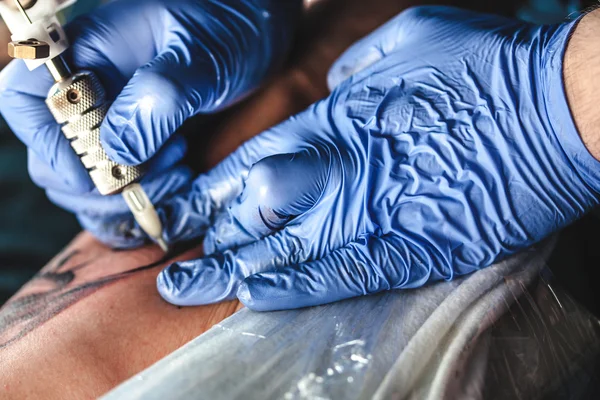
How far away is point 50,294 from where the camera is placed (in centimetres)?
106

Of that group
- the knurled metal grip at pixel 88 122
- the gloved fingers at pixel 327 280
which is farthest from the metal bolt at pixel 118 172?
the gloved fingers at pixel 327 280

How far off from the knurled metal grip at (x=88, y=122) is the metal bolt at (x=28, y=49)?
0.08m

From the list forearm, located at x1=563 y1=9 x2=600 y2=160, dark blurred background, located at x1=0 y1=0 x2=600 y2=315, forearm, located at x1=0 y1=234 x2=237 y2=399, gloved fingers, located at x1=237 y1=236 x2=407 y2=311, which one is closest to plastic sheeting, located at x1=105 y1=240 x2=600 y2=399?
gloved fingers, located at x1=237 y1=236 x2=407 y2=311

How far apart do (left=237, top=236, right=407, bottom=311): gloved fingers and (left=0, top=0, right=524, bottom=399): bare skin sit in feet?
0.43

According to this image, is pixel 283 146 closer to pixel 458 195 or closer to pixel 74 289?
pixel 458 195

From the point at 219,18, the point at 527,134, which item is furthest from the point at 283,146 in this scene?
the point at 527,134

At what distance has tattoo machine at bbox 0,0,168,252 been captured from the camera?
2.84 ft

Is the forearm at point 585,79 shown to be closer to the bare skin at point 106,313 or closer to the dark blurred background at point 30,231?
the dark blurred background at point 30,231

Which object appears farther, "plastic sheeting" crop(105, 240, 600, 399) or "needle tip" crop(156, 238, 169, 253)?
"needle tip" crop(156, 238, 169, 253)

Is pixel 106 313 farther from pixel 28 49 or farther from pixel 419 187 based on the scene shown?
pixel 419 187

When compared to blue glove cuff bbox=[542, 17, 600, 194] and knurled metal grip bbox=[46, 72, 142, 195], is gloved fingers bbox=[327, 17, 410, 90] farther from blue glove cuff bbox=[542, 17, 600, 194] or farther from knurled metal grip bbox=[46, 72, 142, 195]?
knurled metal grip bbox=[46, 72, 142, 195]

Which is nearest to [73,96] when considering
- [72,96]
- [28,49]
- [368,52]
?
[72,96]

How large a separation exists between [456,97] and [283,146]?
39 centimetres

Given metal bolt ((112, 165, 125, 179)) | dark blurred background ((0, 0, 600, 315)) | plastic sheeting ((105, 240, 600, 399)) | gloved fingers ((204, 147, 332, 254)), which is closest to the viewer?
plastic sheeting ((105, 240, 600, 399))
